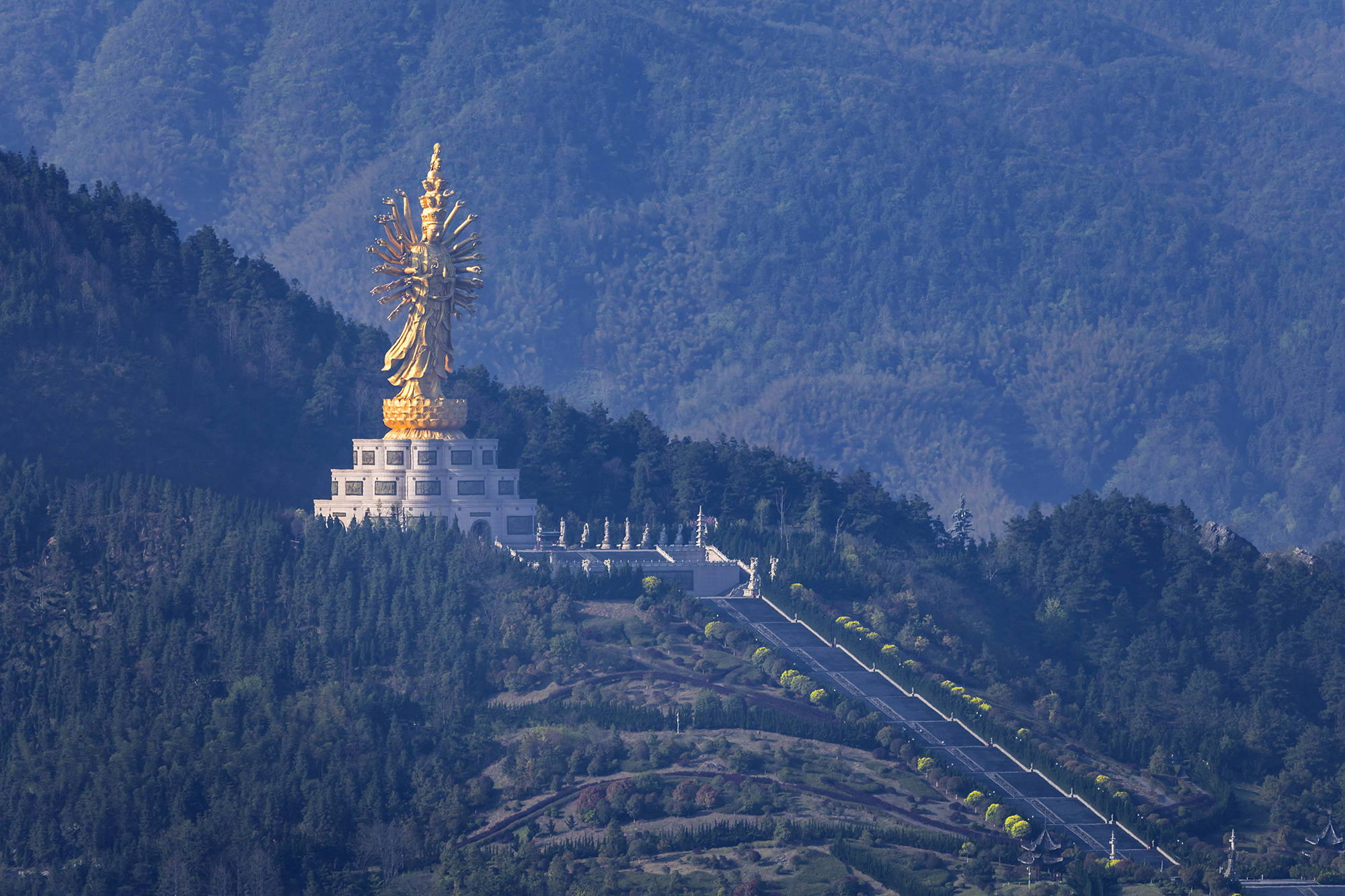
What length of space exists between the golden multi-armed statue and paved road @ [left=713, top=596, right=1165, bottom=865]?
13.2 metres

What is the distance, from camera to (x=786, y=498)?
117 meters

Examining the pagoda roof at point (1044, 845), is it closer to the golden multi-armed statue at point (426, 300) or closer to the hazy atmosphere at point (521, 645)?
the hazy atmosphere at point (521, 645)

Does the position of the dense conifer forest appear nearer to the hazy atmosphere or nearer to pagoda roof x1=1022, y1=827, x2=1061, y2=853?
the hazy atmosphere

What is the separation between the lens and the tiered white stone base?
102125 millimetres

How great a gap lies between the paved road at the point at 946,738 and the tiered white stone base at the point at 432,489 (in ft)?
29.0

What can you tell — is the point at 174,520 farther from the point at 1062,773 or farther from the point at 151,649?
the point at 1062,773

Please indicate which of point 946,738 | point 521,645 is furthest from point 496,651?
point 946,738

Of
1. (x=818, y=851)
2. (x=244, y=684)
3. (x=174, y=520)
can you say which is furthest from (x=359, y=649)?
(x=818, y=851)

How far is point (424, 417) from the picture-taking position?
10294 cm

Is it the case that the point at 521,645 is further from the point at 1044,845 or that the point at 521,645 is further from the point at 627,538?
the point at 1044,845

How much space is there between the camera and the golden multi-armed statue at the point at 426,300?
102250mm

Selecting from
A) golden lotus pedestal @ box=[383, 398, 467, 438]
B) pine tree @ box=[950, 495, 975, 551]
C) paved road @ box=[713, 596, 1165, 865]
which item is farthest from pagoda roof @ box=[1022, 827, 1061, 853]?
pine tree @ box=[950, 495, 975, 551]

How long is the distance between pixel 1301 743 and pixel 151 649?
40.8 m

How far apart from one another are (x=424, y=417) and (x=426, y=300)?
4448 mm
